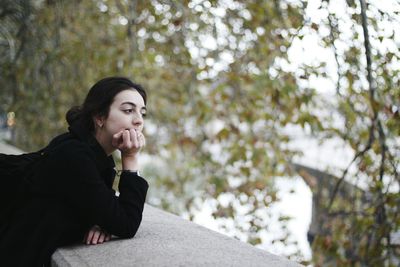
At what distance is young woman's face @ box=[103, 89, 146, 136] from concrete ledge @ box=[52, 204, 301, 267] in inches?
18.8

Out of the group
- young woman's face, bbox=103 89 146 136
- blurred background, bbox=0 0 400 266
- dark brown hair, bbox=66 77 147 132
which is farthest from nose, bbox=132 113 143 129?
blurred background, bbox=0 0 400 266

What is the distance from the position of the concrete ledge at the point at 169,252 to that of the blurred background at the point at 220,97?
1.90 metres

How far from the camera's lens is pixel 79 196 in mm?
2029

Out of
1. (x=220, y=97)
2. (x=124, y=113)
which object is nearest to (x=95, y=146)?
(x=124, y=113)

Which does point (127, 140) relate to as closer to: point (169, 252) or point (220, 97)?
point (169, 252)

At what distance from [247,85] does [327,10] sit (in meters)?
3.02

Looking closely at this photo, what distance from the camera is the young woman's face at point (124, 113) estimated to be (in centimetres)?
230

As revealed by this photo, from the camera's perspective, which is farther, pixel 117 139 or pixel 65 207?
pixel 117 139

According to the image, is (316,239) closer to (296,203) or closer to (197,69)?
(197,69)

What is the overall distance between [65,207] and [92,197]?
0.16 m

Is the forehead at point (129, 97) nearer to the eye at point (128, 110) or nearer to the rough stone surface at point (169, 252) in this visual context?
the eye at point (128, 110)

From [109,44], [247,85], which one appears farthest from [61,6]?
[247,85]

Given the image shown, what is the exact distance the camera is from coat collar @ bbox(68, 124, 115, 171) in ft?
7.22

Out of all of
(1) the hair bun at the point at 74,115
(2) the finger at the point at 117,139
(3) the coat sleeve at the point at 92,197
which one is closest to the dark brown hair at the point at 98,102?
(1) the hair bun at the point at 74,115
